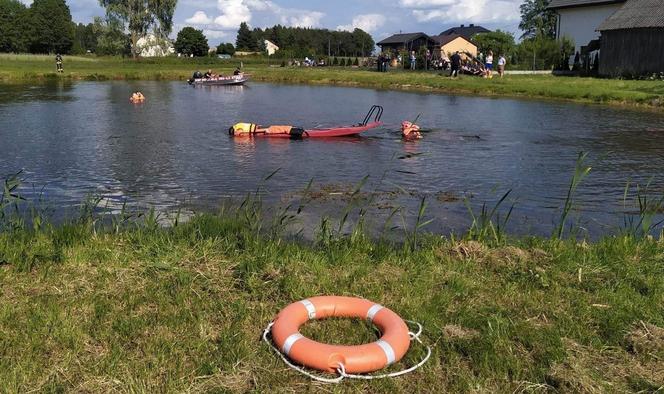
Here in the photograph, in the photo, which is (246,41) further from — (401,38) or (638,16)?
(638,16)

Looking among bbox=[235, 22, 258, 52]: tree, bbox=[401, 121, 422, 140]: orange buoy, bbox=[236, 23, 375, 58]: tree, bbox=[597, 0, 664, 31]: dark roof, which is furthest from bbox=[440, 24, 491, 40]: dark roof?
bbox=[401, 121, 422, 140]: orange buoy

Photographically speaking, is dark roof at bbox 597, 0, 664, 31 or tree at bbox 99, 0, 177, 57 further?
tree at bbox 99, 0, 177, 57

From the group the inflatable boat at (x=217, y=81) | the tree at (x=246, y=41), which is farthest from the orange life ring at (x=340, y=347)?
the tree at (x=246, y=41)

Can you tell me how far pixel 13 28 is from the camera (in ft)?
400

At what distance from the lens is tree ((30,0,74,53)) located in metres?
129

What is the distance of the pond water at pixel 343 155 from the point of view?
1137 centimetres

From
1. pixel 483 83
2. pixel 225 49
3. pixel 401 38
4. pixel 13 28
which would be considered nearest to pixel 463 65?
pixel 483 83

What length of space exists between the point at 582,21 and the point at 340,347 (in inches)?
2420

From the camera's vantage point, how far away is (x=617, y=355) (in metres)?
4.54

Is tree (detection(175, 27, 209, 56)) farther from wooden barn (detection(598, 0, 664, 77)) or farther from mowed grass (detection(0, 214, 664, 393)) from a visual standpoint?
mowed grass (detection(0, 214, 664, 393))

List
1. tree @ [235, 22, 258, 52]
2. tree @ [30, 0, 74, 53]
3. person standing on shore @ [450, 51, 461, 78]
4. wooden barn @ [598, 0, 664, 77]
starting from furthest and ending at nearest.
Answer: tree @ [235, 22, 258, 52] < tree @ [30, 0, 74, 53] < person standing on shore @ [450, 51, 461, 78] < wooden barn @ [598, 0, 664, 77]

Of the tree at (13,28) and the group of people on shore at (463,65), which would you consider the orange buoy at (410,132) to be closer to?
the group of people on shore at (463,65)

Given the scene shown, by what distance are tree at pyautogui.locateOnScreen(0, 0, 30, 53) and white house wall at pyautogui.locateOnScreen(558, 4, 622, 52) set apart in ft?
352

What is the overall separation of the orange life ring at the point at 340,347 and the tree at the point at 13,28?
13538cm
